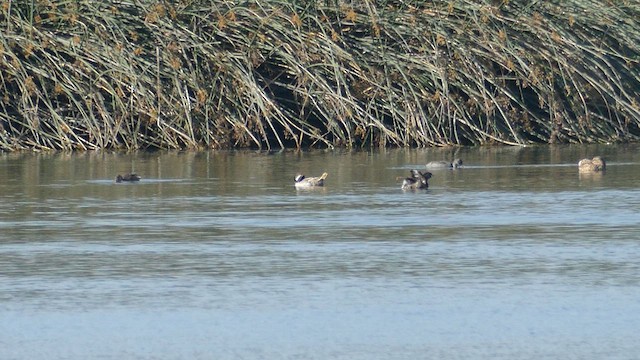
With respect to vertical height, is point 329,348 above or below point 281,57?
below

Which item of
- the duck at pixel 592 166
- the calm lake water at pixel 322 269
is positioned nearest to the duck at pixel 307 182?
the calm lake water at pixel 322 269

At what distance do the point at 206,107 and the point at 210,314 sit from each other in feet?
49.1

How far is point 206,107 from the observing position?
76.7ft

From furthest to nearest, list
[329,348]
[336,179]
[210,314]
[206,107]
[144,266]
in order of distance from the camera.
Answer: [206,107] < [336,179] < [144,266] < [210,314] < [329,348]

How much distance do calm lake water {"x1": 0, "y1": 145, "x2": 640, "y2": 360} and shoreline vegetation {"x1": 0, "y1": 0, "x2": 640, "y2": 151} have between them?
261 inches

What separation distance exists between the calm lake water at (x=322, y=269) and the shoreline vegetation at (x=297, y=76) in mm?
6640

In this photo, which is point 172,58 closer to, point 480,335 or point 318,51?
point 318,51

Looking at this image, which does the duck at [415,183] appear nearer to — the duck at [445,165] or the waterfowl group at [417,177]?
the waterfowl group at [417,177]

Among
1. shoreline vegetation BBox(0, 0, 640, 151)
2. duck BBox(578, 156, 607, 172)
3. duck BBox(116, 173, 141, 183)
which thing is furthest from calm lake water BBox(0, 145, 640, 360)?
shoreline vegetation BBox(0, 0, 640, 151)

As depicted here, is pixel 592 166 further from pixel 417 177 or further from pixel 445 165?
pixel 417 177

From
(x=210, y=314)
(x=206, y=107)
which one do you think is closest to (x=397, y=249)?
(x=210, y=314)

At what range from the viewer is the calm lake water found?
7.91 metres

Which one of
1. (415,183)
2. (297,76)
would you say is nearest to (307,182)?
(415,183)

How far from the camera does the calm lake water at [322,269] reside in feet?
26.0
